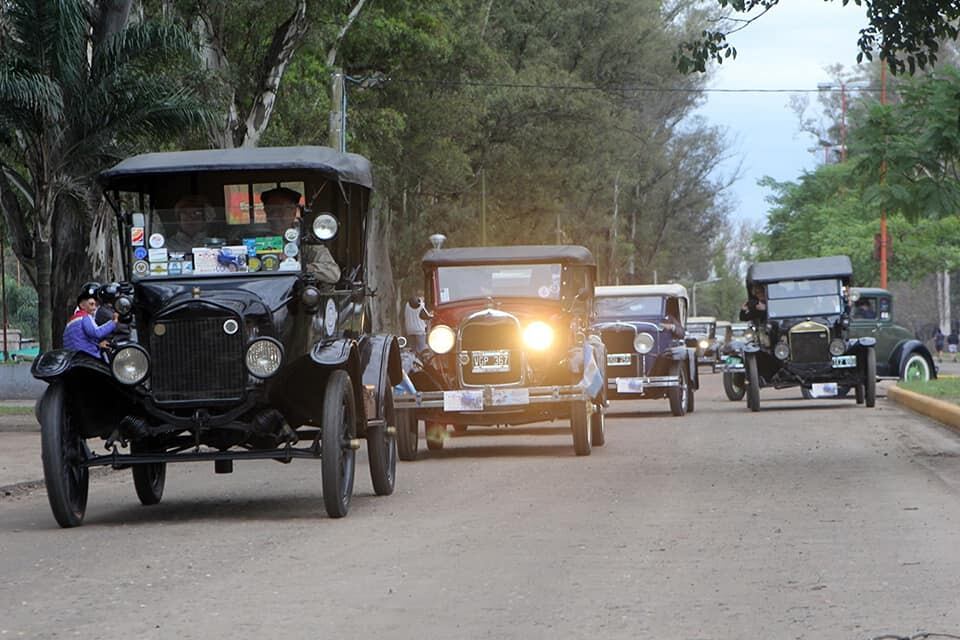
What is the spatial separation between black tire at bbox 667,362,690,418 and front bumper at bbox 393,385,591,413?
8.35m

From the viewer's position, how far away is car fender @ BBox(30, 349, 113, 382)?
454 inches

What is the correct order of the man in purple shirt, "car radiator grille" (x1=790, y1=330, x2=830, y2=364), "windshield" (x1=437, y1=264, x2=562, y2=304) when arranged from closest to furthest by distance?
the man in purple shirt
"windshield" (x1=437, y1=264, x2=562, y2=304)
"car radiator grille" (x1=790, y1=330, x2=830, y2=364)

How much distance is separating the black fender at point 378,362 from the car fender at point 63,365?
209cm

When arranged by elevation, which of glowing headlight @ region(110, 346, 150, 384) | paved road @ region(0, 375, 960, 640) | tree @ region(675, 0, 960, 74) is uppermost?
tree @ region(675, 0, 960, 74)

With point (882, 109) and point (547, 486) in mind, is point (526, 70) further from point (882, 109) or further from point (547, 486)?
point (547, 486)

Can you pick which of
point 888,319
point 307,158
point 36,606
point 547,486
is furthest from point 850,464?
point 888,319

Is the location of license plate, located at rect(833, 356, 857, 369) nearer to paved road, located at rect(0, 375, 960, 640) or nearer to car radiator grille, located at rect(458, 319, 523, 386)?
paved road, located at rect(0, 375, 960, 640)

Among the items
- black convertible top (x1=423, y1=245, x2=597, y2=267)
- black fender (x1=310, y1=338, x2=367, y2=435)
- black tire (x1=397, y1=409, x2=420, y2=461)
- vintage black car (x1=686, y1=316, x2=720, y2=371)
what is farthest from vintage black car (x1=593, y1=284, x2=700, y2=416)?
vintage black car (x1=686, y1=316, x2=720, y2=371)

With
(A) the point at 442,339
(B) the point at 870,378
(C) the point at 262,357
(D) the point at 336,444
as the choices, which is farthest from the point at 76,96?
(D) the point at 336,444

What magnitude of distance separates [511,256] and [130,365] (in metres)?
8.40

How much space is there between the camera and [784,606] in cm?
775

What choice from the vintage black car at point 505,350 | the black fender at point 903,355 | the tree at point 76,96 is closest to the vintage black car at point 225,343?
the vintage black car at point 505,350

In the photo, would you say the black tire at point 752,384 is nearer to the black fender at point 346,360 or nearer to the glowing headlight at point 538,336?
the glowing headlight at point 538,336

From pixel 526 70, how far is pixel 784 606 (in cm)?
4289
